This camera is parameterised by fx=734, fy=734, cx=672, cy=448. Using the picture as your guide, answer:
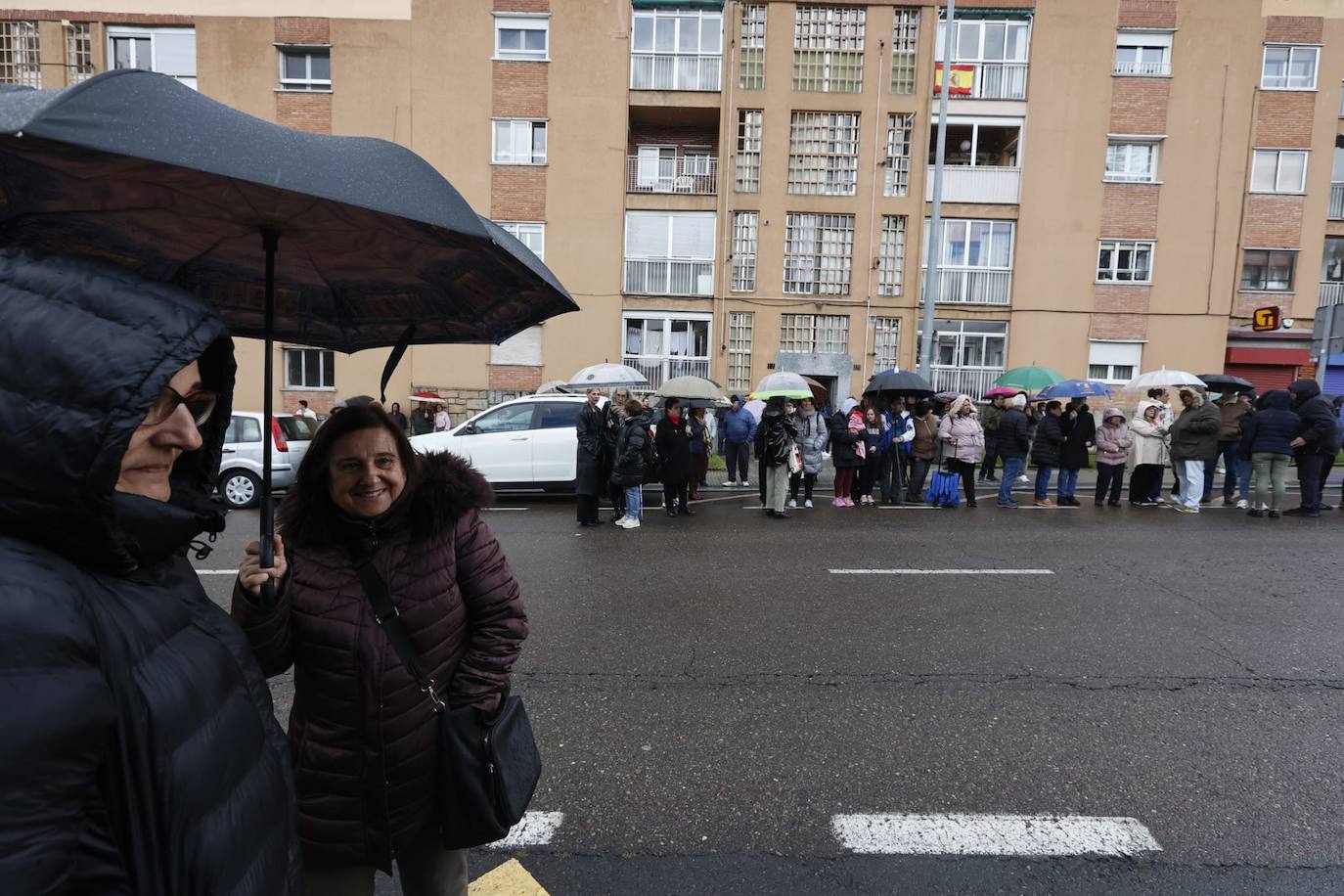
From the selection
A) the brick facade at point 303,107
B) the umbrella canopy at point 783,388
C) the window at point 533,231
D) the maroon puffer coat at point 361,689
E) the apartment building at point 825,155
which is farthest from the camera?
the window at point 533,231

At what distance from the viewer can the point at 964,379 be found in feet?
72.9

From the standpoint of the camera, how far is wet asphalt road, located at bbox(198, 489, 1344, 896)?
8.54ft

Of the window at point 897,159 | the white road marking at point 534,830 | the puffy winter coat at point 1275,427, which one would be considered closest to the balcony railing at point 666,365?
the window at point 897,159

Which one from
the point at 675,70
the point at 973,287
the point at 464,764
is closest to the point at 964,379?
the point at 973,287

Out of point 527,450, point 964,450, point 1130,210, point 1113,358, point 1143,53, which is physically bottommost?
point 527,450

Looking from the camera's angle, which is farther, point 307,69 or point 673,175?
point 673,175

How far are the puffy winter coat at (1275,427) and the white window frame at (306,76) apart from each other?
77.0ft

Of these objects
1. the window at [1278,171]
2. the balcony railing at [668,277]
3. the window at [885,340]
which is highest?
the window at [1278,171]

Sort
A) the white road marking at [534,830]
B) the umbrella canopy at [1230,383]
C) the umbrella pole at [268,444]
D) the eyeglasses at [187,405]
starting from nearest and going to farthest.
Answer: the eyeglasses at [187,405] → the umbrella pole at [268,444] → the white road marking at [534,830] → the umbrella canopy at [1230,383]

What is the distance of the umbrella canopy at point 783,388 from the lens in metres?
11.2

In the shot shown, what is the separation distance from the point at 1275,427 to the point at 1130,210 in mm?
13782

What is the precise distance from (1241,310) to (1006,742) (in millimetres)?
24534

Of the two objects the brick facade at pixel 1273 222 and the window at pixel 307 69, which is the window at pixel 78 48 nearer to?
the window at pixel 307 69

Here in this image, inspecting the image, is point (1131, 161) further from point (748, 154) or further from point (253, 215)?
point (253, 215)
